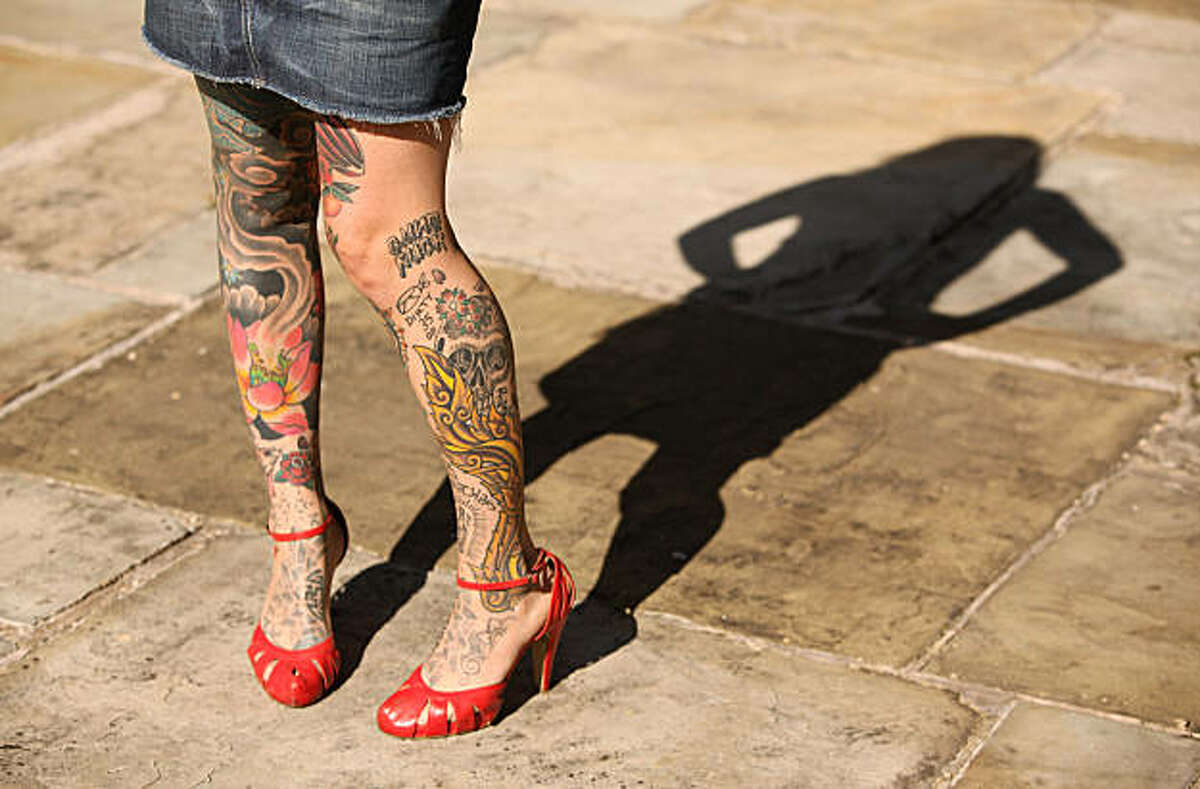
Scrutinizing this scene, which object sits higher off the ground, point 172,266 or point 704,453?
point 704,453

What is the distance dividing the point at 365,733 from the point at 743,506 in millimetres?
1013

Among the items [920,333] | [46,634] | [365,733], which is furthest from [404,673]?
[920,333]

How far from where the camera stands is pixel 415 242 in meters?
2.43

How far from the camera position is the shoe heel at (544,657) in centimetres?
274

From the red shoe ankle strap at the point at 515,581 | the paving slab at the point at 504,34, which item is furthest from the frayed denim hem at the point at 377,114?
the paving slab at the point at 504,34

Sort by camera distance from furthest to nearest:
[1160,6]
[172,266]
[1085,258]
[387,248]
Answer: [1160,6] → [1085,258] → [172,266] → [387,248]

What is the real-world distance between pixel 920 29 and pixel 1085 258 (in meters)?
2.08

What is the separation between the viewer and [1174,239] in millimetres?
4672

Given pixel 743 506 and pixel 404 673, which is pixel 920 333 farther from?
pixel 404 673

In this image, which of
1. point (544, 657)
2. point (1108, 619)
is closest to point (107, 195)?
point (544, 657)

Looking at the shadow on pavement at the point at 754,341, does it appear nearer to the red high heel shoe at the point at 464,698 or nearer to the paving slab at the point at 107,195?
the red high heel shoe at the point at 464,698

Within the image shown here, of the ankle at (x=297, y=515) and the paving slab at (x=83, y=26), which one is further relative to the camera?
the paving slab at (x=83, y=26)

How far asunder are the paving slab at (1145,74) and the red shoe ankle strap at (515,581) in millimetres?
3448

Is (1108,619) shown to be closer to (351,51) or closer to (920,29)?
(351,51)
